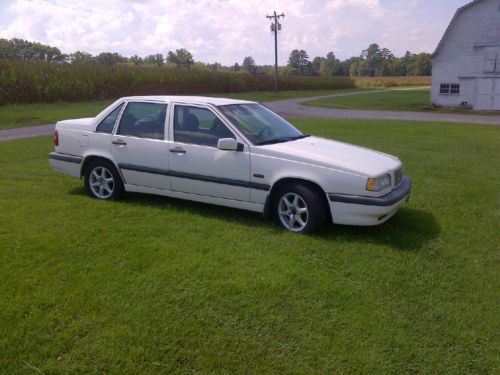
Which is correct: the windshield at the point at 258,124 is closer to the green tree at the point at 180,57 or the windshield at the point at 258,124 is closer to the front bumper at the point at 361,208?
the front bumper at the point at 361,208

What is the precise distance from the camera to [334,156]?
5266 millimetres

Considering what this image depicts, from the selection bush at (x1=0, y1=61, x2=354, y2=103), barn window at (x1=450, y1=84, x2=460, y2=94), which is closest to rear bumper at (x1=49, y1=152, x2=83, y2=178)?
bush at (x1=0, y1=61, x2=354, y2=103)

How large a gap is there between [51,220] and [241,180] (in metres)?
2.32

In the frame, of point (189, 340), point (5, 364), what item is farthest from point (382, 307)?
point (5, 364)

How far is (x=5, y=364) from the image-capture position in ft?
9.61

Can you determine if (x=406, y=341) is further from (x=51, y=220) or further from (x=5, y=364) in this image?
(x=51, y=220)

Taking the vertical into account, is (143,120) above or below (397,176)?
above

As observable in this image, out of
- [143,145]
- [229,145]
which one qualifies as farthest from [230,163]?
[143,145]

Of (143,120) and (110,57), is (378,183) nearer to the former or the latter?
(143,120)

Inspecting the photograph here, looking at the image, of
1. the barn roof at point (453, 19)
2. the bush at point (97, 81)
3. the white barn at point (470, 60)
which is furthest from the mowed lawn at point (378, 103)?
the bush at point (97, 81)

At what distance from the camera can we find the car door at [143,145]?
19.6ft

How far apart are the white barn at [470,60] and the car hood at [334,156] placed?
1116 inches

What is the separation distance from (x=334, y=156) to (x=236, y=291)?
2.14 m

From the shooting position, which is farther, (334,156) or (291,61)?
(291,61)
